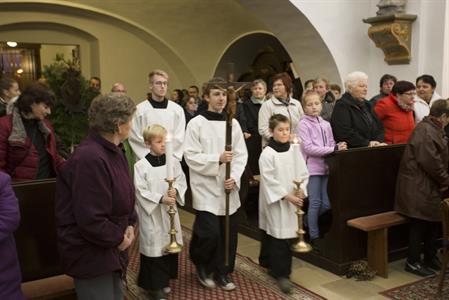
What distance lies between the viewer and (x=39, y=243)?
11.3 ft

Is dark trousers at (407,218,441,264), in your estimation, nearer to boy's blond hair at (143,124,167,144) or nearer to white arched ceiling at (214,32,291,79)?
boy's blond hair at (143,124,167,144)

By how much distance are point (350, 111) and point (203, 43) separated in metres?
8.13

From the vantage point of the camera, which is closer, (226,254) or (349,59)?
(226,254)

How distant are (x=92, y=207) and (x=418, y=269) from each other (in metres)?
3.54

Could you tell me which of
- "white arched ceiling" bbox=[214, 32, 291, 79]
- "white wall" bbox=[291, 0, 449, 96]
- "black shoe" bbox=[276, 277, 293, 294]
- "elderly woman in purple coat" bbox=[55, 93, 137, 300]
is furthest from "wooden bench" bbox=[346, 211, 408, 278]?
"white arched ceiling" bbox=[214, 32, 291, 79]

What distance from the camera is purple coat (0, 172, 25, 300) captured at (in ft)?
8.04

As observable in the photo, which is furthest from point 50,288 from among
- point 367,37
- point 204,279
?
point 367,37

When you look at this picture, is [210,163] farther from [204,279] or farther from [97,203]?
[97,203]

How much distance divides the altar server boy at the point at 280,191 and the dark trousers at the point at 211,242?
1.15 feet

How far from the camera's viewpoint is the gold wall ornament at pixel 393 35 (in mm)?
7605

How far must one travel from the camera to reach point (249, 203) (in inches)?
246

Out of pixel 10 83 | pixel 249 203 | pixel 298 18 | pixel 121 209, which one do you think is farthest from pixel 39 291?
pixel 298 18

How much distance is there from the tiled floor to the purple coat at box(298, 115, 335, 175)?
97 centimetres

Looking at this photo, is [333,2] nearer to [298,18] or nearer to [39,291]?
[298,18]
